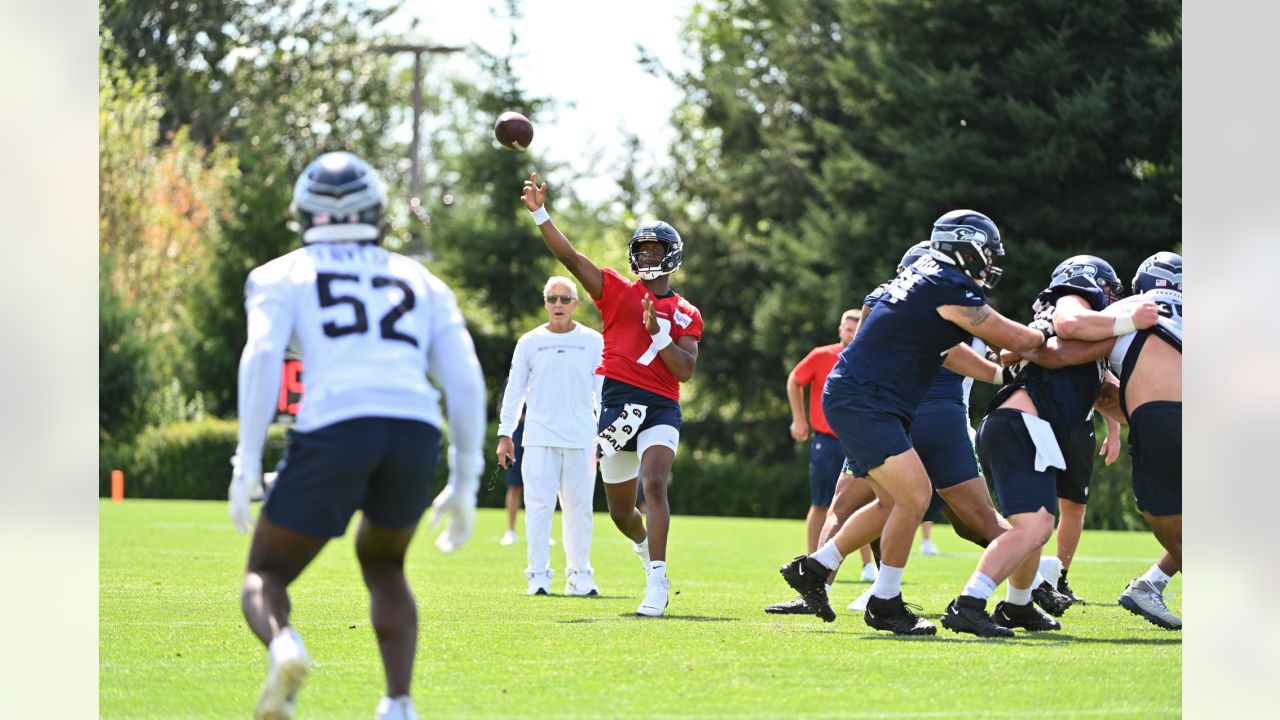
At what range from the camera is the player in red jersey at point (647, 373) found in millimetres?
10562

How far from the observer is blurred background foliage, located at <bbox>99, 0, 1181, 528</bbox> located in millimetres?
34156

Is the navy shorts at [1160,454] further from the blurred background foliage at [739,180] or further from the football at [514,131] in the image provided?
the blurred background foliage at [739,180]

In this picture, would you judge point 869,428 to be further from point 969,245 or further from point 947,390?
point 947,390

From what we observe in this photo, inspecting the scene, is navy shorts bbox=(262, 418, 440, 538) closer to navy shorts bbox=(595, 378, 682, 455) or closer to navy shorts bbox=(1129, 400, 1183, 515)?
navy shorts bbox=(1129, 400, 1183, 515)

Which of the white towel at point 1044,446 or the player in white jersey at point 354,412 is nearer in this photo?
the player in white jersey at point 354,412

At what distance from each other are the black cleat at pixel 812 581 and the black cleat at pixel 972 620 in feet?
2.78

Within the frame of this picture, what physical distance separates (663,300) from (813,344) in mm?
26576

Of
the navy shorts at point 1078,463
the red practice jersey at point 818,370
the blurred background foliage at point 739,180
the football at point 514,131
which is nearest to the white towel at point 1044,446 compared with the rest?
the navy shorts at point 1078,463

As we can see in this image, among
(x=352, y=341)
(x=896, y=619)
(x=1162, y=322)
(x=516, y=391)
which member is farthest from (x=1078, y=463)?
(x=352, y=341)

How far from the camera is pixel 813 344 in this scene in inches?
1467
